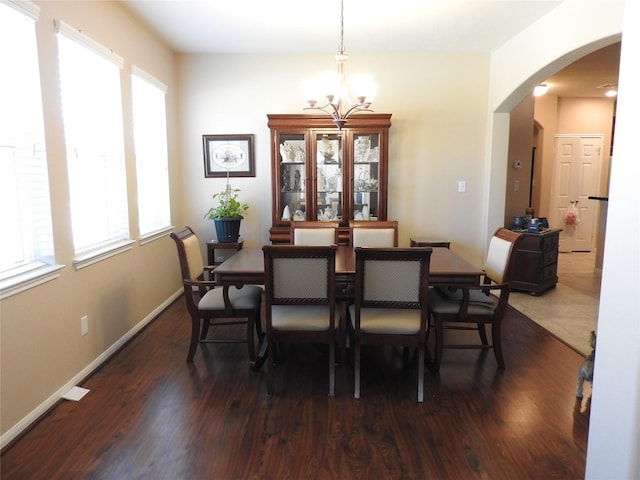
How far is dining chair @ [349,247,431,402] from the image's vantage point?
7.50 ft

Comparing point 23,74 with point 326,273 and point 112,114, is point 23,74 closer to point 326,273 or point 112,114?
point 112,114

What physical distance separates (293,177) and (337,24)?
155 cm

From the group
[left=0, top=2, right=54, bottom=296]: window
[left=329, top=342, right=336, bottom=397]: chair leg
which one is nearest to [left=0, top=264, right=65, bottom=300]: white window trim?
[left=0, top=2, right=54, bottom=296]: window

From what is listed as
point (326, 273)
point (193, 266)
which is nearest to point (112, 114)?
point (193, 266)

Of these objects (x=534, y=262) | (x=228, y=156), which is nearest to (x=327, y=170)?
(x=228, y=156)

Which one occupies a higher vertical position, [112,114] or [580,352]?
[112,114]

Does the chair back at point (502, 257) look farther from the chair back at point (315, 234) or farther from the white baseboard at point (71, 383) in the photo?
the white baseboard at point (71, 383)

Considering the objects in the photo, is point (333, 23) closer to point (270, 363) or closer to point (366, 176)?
point (366, 176)

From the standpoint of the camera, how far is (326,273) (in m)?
2.38

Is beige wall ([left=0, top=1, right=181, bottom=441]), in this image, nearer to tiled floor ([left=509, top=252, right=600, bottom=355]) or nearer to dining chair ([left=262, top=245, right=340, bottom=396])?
dining chair ([left=262, top=245, right=340, bottom=396])

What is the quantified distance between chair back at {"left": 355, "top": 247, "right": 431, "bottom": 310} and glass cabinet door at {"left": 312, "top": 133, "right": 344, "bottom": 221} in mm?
2238

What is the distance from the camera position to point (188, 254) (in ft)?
9.77

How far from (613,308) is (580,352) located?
210 centimetres

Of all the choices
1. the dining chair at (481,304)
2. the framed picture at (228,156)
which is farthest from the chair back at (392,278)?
the framed picture at (228,156)
